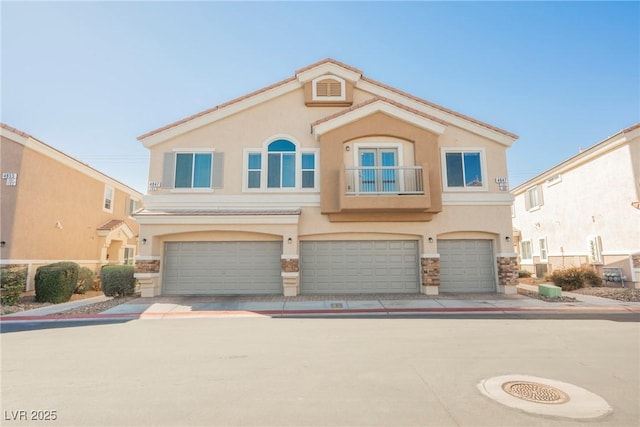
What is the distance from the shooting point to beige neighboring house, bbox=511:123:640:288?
15.3 meters

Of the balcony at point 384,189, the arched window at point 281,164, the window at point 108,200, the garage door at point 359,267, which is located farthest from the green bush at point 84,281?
the balcony at point 384,189

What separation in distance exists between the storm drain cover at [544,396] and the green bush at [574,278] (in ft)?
43.0

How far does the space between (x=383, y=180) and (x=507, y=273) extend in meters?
6.37

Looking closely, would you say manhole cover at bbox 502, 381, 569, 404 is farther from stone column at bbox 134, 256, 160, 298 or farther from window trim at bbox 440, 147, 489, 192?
stone column at bbox 134, 256, 160, 298

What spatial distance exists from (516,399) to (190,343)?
6.04 meters

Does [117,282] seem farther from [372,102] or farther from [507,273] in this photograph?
[507,273]

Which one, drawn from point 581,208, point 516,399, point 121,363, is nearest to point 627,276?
point 581,208

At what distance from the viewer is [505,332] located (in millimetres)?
8000

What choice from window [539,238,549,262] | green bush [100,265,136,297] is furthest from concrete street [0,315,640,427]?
window [539,238,549,262]

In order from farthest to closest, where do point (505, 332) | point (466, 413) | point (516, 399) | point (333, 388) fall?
1. point (505, 332)
2. point (333, 388)
3. point (516, 399)
4. point (466, 413)

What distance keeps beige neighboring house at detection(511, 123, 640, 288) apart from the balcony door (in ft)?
34.5

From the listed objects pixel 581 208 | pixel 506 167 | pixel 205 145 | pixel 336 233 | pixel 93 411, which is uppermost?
pixel 205 145

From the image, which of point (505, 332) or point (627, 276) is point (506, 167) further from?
point (505, 332)

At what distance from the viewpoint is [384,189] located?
47.2 feet
